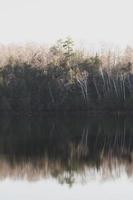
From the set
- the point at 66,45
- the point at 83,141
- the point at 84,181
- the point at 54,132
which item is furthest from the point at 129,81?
the point at 84,181

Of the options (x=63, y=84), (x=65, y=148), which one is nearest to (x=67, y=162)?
(x=65, y=148)

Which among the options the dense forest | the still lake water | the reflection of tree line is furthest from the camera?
the dense forest

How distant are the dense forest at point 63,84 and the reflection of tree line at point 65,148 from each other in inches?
479

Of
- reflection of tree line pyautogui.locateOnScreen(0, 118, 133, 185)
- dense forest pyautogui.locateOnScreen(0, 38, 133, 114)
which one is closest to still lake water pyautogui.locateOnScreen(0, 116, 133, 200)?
reflection of tree line pyautogui.locateOnScreen(0, 118, 133, 185)

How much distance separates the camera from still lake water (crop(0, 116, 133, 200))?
1030 inches

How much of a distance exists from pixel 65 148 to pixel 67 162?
735cm

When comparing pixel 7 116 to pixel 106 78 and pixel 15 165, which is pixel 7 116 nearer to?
pixel 106 78

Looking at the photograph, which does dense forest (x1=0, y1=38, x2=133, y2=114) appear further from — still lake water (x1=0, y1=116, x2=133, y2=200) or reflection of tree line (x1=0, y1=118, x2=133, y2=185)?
still lake water (x1=0, y1=116, x2=133, y2=200)

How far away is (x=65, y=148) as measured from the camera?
41.8 metres

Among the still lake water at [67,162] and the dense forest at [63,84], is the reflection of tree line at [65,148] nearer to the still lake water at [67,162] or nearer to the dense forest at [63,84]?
the still lake water at [67,162]

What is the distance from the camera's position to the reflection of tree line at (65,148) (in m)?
31.6

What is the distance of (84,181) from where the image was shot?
28.4 m

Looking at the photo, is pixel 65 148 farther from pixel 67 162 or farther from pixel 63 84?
pixel 63 84

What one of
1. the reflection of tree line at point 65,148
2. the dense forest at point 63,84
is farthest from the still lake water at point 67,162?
the dense forest at point 63,84
